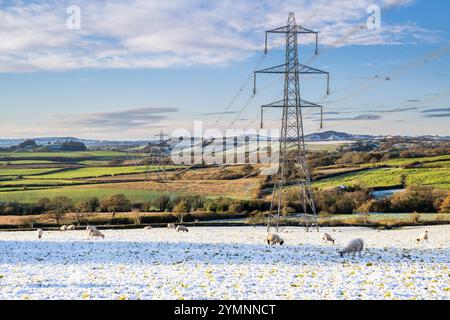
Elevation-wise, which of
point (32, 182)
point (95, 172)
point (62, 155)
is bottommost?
point (32, 182)

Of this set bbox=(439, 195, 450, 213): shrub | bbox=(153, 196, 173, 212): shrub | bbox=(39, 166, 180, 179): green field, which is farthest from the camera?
bbox=(39, 166, 180, 179): green field

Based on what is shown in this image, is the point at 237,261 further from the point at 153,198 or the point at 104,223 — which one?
the point at 153,198

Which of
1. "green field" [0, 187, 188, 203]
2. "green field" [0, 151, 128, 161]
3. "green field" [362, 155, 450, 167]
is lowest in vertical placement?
"green field" [0, 187, 188, 203]

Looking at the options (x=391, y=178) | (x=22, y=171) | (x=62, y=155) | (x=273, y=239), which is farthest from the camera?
(x=62, y=155)

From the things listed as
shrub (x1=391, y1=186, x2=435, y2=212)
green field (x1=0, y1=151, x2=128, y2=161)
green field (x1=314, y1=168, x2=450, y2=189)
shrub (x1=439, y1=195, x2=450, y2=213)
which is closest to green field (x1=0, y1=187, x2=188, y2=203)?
green field (x1=314, y1=168, x2=450, y2=189)

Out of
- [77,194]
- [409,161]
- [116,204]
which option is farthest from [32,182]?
[409,161]

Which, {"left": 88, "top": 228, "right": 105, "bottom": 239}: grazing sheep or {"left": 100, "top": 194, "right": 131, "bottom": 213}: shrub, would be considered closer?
{"left": 88, "top": 228, "right": 105, "bottom": 239}: grazing sheep

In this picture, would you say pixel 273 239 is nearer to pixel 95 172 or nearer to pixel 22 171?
pixel 95 172

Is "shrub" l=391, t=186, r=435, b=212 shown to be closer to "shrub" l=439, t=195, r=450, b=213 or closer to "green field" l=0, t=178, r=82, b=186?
"shrub" l=439, t=195, r=450, b=213
